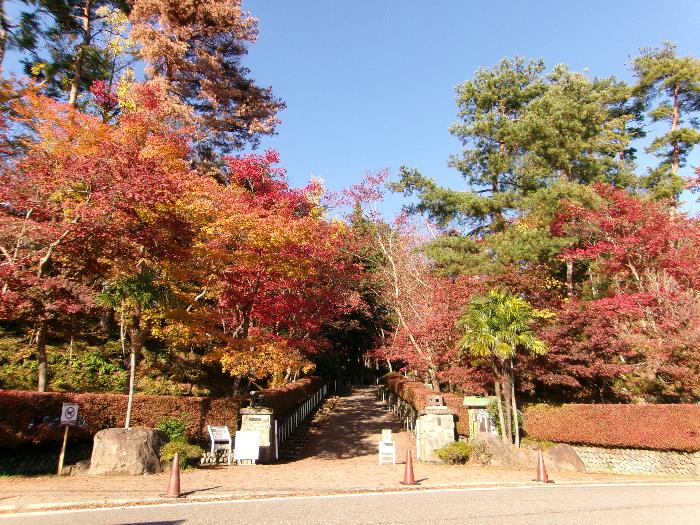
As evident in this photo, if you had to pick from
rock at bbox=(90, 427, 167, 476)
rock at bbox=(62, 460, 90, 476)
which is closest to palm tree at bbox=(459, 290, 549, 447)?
rock at bbox=(90, 427, 167, 476)

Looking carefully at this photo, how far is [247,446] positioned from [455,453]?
21.5 feet

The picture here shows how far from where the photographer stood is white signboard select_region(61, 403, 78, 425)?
10.5 metres

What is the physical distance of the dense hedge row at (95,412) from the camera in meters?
10.6

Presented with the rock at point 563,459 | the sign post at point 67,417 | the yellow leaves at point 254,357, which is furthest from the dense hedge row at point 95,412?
the rock at point 563,459

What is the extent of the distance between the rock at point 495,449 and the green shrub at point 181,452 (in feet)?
29.2

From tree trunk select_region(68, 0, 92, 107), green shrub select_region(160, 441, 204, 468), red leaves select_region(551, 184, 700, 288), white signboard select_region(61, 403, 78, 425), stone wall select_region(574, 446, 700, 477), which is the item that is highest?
tree trunk select_region(68, 0, 92, 107)

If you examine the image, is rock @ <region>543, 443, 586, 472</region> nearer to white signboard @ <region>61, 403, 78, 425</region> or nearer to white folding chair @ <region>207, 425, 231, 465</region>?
white folding chair @ <region>207, 425, 231, 465</region>

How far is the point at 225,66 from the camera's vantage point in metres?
24.7

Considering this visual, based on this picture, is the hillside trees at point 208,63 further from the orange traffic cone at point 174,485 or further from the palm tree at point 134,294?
the orange traffic cone at point 174,485

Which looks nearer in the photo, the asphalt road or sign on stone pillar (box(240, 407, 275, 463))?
the asphalt road

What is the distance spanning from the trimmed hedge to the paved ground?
144 cm

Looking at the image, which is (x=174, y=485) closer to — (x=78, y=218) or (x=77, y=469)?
(x=77, y=469)

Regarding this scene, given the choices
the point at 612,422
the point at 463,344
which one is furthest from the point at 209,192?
the point at 612,422

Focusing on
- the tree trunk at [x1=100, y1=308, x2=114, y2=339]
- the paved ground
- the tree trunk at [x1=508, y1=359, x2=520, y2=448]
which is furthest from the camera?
the tree trunk at [x1=100, y1=308, x2=114, y2=339]
